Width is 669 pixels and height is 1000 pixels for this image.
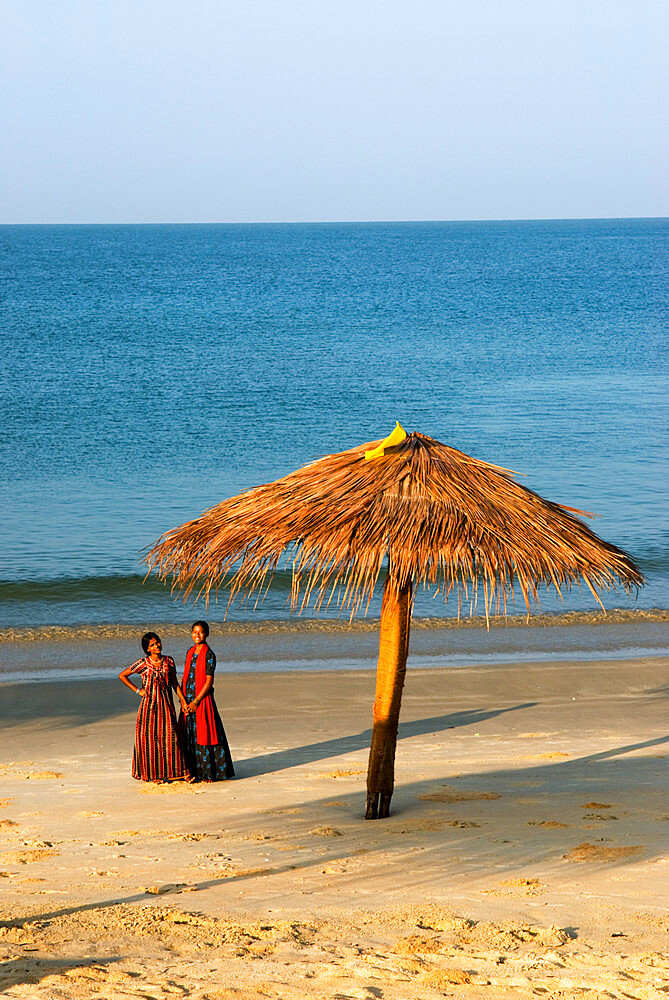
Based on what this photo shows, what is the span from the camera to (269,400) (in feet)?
124

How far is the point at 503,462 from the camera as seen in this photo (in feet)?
92.9

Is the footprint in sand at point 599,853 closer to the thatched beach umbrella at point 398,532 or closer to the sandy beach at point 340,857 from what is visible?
the sandy beach at point 340,857

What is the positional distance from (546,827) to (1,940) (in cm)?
354

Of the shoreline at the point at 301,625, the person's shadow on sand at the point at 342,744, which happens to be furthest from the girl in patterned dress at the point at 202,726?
the shoreline at the point at 301,625

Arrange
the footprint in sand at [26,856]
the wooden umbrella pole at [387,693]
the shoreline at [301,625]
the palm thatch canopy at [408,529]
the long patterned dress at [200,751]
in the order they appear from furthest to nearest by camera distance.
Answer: the shoreline at [301,625] → the long patterned dress at [200,751] → the wooden umbrella pole at [387,693] → the footprint in sand at [26,856] → the palm thatch canopy at [408,529]

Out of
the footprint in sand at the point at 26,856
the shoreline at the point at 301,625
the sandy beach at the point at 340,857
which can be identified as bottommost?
the footprint in sand at the point at 26,856

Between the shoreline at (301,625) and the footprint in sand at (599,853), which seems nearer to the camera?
the footprint in sand at (599,853)

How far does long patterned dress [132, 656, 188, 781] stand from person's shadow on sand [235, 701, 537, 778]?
0.63 meters

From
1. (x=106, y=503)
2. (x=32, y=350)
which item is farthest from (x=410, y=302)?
(x=106, y=503)

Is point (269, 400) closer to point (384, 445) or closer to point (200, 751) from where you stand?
point (200, 751)

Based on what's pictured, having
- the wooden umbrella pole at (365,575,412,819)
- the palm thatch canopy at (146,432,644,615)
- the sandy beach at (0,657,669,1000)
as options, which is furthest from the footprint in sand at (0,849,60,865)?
the wooden umbrella pole at (365,575,412,819)

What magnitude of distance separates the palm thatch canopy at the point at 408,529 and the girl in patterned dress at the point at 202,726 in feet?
5.46

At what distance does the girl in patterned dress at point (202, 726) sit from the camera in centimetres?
831

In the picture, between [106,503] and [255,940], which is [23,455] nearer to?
[106,503]
